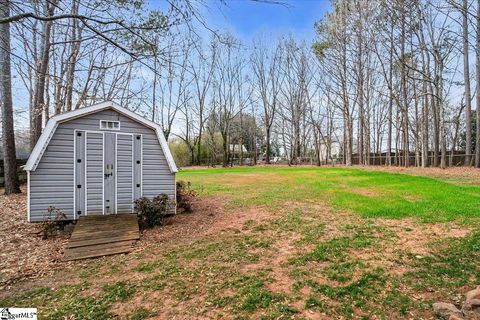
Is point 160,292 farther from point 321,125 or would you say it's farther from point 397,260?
point 321,125

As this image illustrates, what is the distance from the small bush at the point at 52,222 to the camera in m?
5.71

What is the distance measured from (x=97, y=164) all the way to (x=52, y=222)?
159cm

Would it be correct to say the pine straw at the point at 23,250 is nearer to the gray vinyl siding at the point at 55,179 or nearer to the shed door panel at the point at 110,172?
the gray vinyl siding at the point at 55,179

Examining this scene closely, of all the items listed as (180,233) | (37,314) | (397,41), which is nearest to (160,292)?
(37,314)

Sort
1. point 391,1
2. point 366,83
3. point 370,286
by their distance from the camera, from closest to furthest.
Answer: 1. point 370,286
2. point 391,1
3. point 366,83

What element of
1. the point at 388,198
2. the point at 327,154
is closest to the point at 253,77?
the point at 327,154

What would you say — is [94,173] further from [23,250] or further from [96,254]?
[96,254]

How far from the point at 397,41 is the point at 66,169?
2002 centimetres

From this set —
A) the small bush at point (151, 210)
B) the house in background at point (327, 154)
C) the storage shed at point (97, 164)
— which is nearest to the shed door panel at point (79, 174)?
the storage shed at point (97, 164)

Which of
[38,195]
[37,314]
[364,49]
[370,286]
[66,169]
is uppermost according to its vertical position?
[364,49]

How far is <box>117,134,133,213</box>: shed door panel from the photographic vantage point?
664cm

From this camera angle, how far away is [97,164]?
6.45 meters

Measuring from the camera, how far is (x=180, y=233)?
595 centimetres

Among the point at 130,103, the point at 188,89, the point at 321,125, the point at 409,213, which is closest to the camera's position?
the point at 409,213
